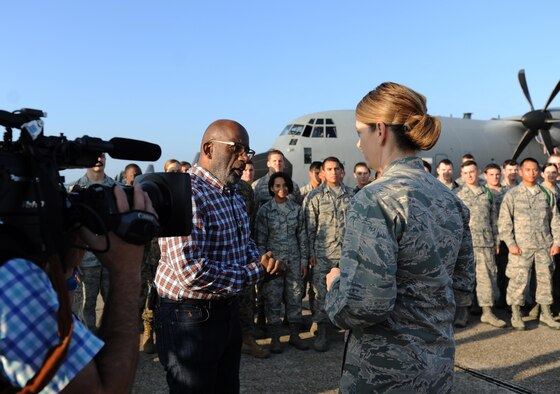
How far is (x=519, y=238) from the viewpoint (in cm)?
629

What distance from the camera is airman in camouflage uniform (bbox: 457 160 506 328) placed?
6.26m

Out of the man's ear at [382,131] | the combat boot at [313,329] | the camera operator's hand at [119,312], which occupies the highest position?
the man's ear at [382,131]

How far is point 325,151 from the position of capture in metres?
12.9

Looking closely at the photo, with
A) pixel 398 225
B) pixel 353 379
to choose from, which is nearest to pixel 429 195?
pixel 398 225

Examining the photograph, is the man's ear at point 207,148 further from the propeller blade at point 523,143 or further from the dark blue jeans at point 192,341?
the propeller blade at point 523,143

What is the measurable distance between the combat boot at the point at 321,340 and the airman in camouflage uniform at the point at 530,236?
2525mm

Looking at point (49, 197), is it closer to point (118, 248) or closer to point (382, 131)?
point (118, 248)

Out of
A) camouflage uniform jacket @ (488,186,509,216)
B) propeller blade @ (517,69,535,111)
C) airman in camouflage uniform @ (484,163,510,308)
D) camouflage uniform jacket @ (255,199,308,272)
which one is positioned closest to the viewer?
camouflage uniform jacket @ (255,199,308,272)

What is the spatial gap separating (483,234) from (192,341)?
5.25 meters

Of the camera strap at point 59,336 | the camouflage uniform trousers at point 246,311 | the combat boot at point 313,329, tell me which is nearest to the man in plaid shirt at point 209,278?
the camera strap at point 59,336

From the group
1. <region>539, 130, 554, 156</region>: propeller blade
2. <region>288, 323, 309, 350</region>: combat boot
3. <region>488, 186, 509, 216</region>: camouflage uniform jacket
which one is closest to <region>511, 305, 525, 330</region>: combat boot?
<region>488, 186, 509, 216</region>: camouflage uniform jacket

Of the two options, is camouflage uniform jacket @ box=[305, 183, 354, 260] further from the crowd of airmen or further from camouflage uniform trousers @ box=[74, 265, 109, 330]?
camouflage uniform trousers @ box=[74, 265, 109, 330]

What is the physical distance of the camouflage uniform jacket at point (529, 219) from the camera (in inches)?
243

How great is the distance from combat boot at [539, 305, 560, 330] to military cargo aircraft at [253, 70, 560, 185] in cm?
712
